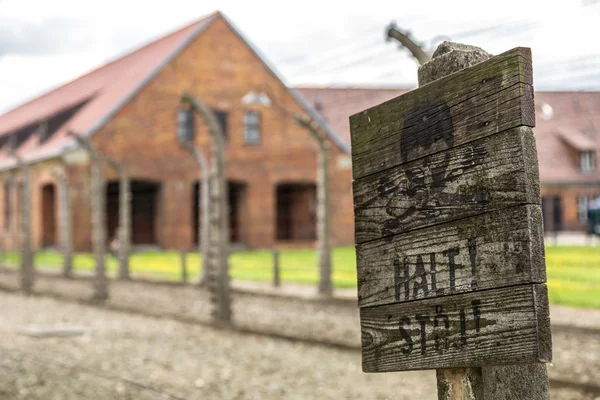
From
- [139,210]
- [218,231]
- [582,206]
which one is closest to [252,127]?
[139,210]

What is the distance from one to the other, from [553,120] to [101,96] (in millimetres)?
22319

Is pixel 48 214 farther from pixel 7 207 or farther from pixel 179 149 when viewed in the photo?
pixel 179 149

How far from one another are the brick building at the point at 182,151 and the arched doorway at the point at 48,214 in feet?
0.14

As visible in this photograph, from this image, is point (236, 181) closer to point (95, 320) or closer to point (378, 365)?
point (95, 320)

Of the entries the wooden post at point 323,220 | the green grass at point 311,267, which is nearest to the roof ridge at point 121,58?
the green grass at point 311,267

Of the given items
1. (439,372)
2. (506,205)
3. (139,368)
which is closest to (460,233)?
(506,205)

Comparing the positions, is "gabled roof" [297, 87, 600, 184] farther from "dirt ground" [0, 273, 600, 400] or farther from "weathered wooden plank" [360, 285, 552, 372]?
"weathered wooden plank" [360, 285, 552, 372]

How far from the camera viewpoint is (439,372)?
2.38 m

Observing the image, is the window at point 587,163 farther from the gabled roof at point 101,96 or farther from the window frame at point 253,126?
the window frame at point 253,126

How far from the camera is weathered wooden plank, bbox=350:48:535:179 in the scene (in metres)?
2.08

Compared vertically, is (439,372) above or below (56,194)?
below

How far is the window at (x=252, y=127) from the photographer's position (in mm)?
31000

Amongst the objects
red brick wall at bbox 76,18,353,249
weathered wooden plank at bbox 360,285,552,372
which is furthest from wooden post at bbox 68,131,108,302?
weathered wooden plank at bbox 360,285,552,372

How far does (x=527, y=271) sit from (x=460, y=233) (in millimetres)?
214
